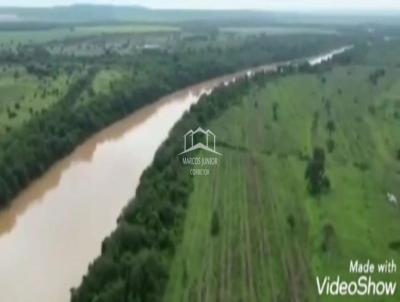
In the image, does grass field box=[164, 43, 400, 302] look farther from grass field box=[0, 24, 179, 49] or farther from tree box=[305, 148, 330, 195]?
grass field box=[0, 24, 179, 49]

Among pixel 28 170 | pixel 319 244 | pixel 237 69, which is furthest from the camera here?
pixel 237 69

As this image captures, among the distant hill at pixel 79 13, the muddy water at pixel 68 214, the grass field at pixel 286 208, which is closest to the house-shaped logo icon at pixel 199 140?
the grass field at pixel 286 208

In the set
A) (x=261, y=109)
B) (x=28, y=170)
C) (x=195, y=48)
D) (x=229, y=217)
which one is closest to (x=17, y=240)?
(x=28, y=170)

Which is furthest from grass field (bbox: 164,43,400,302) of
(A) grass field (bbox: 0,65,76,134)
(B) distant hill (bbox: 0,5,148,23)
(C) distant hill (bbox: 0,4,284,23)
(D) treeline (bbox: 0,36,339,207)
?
(B) distant hill (bbox: 0,5,148,23)

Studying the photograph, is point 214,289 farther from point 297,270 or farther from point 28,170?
point 28,170

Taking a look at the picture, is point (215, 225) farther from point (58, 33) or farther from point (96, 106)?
point (58, 33)

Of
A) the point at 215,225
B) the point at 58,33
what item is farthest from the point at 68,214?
the point at 58,33
